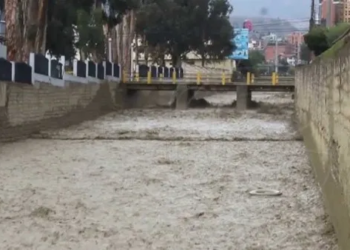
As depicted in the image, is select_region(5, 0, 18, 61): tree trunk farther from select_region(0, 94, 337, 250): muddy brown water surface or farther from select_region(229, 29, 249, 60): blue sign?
select_region(229, 29, 249, 60): blue sign

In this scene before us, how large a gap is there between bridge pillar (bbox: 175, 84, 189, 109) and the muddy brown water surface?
20.2 m

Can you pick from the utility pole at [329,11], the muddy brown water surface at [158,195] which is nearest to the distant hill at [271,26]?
the utility pole at [329,11]

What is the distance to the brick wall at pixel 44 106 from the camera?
2117 centimetres

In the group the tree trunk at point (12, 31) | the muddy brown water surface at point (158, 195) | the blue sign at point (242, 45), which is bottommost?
the muddy brown water surface at point (158, 195)

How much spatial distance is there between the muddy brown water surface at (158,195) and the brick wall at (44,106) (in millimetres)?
784

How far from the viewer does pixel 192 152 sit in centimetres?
1912

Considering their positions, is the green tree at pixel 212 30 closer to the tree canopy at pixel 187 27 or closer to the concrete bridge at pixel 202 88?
the tree canopy at pixel 187 27

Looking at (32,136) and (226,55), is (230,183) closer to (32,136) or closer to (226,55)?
(32,136)

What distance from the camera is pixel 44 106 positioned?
25.5 m

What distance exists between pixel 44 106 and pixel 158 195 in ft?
48.3

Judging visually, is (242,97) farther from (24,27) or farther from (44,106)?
(44,106)

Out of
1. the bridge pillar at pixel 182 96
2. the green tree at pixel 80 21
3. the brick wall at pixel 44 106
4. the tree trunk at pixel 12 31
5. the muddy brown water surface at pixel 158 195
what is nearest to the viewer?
the muddy brown water surface at pixel 158 195

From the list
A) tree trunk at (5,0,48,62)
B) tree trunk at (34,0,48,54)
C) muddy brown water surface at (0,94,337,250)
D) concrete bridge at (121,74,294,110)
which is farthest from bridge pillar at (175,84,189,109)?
muddy brown water surface at (0,94,337,250)

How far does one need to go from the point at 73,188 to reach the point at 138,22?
51.9m
